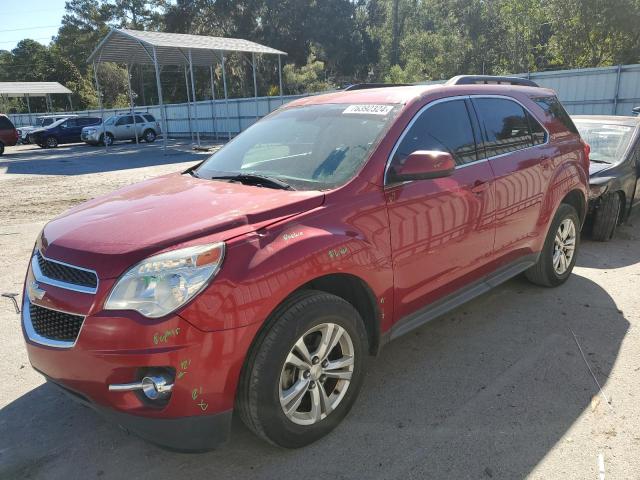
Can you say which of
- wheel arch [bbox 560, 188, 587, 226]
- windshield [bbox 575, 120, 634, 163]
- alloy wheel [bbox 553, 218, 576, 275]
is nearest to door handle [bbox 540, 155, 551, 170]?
wheel arch [bbox 560, 188, 587, 226]

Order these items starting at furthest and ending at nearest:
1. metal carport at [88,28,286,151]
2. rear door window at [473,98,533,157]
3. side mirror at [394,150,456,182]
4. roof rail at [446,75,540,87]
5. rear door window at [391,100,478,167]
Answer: metal carport at [88,28,286,151] < roof rail at [446,75,540,87] < rear door window at [473,98,533,157] < rear door window at [391,100,478,167] < side mirror at [394,150,456,182]

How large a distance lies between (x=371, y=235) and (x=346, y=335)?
22.8 inches

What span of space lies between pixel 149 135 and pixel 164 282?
98.4ft

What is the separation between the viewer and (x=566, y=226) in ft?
16.2

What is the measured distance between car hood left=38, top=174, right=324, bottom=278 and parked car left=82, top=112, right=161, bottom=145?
88.8 feet

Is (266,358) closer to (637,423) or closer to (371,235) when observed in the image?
(371,235)

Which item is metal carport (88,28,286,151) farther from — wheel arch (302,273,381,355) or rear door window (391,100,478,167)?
wheel arch (302,273,381,355)

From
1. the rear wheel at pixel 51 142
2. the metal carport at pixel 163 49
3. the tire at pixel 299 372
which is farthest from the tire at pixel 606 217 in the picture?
the rear wheel at pixel 51 142

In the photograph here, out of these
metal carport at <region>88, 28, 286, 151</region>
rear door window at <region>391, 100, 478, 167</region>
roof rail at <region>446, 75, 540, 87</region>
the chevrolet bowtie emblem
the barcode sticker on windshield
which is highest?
metal carport at <region>88, 28, 286, 151</region>

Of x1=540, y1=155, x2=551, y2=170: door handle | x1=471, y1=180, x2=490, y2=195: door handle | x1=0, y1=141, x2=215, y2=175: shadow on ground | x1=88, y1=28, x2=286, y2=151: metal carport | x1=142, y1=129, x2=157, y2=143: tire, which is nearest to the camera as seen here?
x1=471, y1=180, x2=490, y2=195: door handle

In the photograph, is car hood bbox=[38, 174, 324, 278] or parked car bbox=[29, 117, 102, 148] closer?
car hood bbox=[38, 174, 324, 278]

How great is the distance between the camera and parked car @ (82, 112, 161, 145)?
28.5 m

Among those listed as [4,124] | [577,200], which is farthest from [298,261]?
[4,124]

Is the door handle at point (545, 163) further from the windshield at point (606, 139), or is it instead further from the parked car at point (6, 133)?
the parked car at point (6, 133)
